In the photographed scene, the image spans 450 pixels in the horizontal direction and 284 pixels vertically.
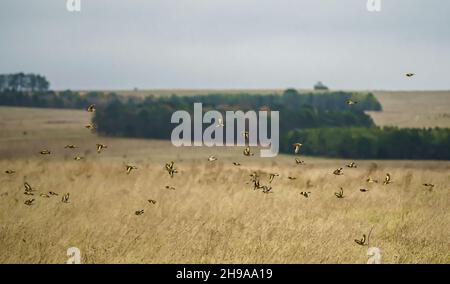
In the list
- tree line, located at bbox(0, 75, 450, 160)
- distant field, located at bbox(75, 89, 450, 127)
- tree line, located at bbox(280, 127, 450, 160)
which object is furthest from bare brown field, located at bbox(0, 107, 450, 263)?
distant field, located at bbox(75, 89, 450, 127)

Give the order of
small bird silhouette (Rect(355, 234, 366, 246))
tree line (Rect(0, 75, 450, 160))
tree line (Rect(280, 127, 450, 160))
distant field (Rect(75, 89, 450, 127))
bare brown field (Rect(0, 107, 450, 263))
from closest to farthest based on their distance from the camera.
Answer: bare brown field (Rect(0, 107, 450, 263)) < small bird silhouette (Rect(355, 234, 366, 246)) < tree line (Rect(280, 127, 450, 160)) < tree line (Rect(0, 75, 450, 160)) < distant field (Rect(75, 89, 450, 127))

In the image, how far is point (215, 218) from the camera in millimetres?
15211

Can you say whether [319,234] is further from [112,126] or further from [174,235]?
[112,126]

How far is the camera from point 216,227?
1410 centimetres

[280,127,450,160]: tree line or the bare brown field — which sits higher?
the bare brown field

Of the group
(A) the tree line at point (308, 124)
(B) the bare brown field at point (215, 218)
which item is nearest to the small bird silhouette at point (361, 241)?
(B) the bare brown field at point (215, 218)

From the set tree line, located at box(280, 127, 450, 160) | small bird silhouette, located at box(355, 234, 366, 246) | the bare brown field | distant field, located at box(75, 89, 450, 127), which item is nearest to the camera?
the bare brown field

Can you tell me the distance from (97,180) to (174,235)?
7.75 metres

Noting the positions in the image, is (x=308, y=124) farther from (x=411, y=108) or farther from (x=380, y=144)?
(x=411, y=108)

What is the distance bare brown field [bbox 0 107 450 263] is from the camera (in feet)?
40.8

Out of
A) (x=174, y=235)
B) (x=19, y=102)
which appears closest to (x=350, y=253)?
(x=174, y=235)

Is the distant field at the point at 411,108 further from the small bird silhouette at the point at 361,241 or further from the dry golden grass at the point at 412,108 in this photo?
the small bird silhouette at the point at 361,241

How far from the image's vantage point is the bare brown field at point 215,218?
12430mm

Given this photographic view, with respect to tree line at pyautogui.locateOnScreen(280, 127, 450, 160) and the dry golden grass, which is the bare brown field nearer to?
tree line at pyautogui.locateOnScreen(280, 127, 450, 160)
